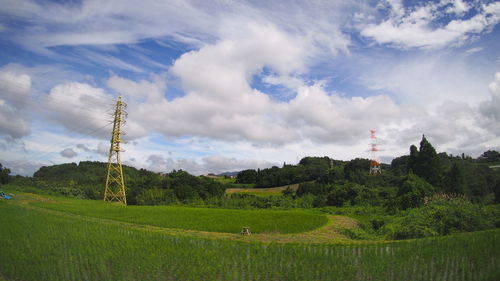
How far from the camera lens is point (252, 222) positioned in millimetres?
18812

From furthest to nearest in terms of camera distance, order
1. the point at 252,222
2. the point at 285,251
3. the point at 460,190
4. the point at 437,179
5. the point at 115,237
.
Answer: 1. the point at 437,179
2. the point at 460,190
3. the point at 252,222
4. the point at 115,237
5. the point at 285,251

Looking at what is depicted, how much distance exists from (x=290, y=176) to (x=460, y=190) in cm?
3712

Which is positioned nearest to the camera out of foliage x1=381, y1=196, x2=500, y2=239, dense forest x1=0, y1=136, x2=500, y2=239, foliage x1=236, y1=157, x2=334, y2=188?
foliage x1=381, y1=196, x2=500, y2=239

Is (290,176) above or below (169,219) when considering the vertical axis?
above

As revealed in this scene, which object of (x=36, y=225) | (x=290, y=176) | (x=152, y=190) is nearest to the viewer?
(x=36, y=225)

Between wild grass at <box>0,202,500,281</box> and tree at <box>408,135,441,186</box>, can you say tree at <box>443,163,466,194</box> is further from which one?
wild grass at <box>0,202,500,281</box>

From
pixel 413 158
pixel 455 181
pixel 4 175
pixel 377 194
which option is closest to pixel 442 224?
pixel 377 194

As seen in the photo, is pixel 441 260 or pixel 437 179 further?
pixel 437 179

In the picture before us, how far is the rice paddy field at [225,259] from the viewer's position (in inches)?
304

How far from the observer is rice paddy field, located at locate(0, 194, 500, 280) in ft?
25.3

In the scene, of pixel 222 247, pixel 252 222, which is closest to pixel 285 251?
pixel 222 247

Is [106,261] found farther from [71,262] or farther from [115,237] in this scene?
[115,237]

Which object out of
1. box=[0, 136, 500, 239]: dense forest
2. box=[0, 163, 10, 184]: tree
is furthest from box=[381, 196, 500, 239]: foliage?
box=[0, 163, 10, 184]: tree

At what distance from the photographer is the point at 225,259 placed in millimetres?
9094
